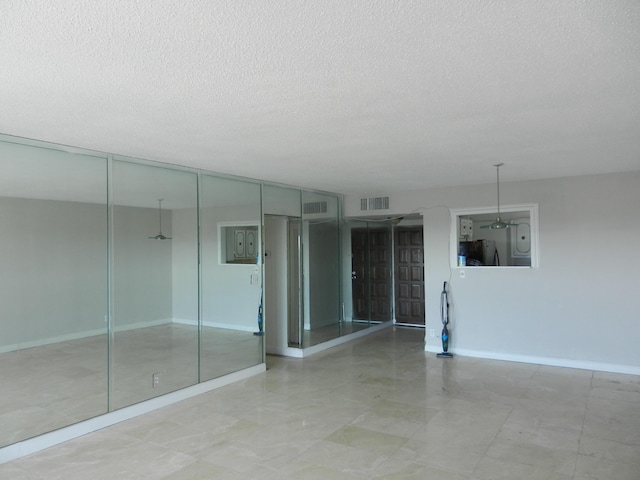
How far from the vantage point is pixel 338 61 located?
7.48 ft

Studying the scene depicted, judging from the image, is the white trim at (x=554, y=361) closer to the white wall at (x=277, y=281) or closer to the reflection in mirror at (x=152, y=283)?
the white wall at (x=277, y=281)

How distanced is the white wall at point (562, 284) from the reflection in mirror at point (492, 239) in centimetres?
17

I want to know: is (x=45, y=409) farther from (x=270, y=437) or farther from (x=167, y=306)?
(x=270, y=437)

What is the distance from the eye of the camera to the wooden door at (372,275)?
9.34 metres

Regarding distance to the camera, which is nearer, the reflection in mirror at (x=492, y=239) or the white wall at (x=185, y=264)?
the white wall at (x=185, y=264)

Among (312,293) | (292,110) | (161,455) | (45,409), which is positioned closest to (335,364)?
(312,293)

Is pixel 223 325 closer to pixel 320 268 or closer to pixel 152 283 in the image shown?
pixel 152 283

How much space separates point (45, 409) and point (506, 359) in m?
5.79

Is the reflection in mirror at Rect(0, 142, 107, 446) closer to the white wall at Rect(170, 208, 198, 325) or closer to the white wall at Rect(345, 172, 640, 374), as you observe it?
the white wall at Rect(170, 208, 198, 325)

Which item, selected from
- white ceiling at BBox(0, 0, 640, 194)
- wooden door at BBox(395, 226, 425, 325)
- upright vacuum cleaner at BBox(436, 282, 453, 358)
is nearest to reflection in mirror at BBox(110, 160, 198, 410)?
white ceiling at BBox(0, 0, 640, 194)

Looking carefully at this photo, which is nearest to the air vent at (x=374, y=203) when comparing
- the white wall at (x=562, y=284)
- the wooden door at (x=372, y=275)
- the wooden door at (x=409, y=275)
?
the white wall at (x=562, y=284)

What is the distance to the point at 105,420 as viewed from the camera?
427 cm

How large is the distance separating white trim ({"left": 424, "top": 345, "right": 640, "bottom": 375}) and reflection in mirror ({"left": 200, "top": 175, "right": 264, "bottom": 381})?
10.2 ft

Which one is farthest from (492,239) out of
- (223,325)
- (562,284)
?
(223,325)
